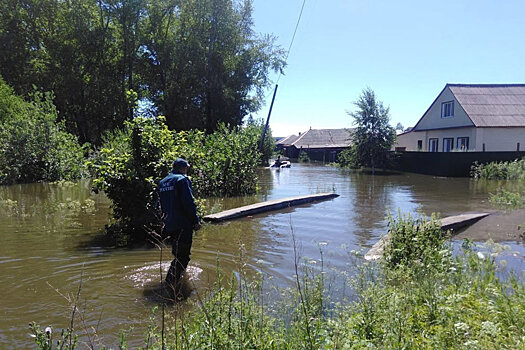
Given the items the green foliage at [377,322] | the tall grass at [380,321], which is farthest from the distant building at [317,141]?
the green foliage at [377,322]

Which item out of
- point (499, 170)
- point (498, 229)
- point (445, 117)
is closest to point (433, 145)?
point (445, 117)

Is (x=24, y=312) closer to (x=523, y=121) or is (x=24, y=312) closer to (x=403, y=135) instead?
(x=523, y=121)

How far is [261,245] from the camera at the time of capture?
28.2 ft

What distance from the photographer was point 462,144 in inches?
1346

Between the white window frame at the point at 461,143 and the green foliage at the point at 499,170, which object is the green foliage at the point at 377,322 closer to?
the green foliage at the point at 499,170

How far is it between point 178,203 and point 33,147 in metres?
19.3

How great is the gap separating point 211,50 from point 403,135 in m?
24.0

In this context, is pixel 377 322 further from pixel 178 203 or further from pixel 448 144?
pixel 448 144

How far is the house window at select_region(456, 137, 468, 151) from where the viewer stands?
3359 centimetres

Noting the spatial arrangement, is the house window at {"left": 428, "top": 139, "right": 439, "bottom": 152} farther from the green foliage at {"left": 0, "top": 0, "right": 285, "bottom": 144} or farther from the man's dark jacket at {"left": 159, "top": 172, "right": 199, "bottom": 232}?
the man's dark jacket at {"left": 159, "top": 172, "right": 199, "bottom": 232}

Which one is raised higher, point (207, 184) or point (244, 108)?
point (244, 108)

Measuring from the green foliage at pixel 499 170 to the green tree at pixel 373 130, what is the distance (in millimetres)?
9444

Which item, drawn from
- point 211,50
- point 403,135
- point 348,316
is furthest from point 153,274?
point 403,135

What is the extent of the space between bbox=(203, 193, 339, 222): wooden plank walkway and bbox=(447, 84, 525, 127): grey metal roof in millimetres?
21968
